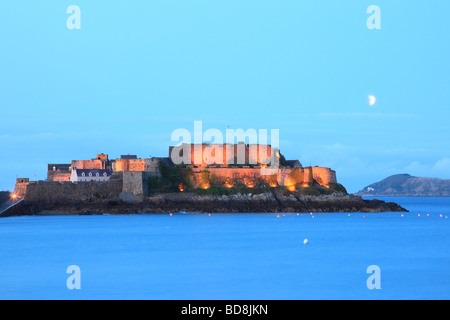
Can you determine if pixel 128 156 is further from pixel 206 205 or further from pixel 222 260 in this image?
pixel 222 260

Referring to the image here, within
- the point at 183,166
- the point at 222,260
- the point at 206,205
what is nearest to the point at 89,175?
the point at 183,166

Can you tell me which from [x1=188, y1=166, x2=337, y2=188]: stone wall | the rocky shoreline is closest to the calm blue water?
the rocky shoreline

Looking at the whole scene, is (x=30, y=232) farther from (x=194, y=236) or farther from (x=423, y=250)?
(x=423, y=250)

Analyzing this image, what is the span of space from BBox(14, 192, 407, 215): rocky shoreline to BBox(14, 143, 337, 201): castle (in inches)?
21.3

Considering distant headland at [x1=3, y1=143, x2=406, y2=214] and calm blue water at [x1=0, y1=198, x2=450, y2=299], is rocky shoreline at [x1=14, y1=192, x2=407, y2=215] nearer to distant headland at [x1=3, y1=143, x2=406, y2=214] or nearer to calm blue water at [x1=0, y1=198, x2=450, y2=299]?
distant headland at [x1=3, y1=143, x2=406, y2=214]

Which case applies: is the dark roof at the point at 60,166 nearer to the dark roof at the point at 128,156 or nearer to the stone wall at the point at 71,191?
the dark roof at the point at 128,156

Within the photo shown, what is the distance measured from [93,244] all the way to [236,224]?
1272cm

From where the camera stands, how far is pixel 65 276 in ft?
57.2

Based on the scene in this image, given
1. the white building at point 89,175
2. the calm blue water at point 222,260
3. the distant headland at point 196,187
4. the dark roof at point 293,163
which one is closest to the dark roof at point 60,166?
the distant headland at point 196,187

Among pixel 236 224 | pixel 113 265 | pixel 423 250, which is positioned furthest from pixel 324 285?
pixel 236 224

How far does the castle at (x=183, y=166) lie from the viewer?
44.1 metres

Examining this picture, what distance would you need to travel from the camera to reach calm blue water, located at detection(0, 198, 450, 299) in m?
15.3

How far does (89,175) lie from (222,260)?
1140 inches

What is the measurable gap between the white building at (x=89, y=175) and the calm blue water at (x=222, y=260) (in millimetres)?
11971
